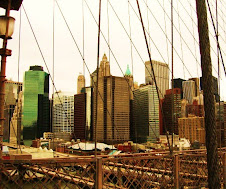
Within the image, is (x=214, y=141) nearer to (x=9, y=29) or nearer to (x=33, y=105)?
(x=9, y=29)

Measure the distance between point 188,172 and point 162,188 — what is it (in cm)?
98

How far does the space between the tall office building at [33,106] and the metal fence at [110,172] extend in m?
62.6

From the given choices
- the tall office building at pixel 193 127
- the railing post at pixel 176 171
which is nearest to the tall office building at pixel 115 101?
the tall office building at pixel 193 127

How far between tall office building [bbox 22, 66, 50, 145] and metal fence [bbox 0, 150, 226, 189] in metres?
62.6

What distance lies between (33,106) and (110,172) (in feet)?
234

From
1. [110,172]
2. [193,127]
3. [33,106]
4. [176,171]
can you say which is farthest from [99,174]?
[33,106]

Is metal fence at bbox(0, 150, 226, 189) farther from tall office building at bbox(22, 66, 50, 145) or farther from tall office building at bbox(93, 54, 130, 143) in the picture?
tall office building at bbox(22, 66, 50, 145)

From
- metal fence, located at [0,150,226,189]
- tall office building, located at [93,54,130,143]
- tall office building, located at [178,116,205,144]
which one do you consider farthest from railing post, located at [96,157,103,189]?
tall office building, located at [178,116,205,144]

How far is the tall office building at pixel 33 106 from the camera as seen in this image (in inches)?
2685

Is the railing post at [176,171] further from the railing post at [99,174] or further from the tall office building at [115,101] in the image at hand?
the tall office building at [115,101]

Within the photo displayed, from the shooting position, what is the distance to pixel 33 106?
71500 mm

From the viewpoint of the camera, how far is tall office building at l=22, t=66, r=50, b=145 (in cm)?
6819

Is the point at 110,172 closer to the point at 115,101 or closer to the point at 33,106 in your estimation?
the point at 115,101

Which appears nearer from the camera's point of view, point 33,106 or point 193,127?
point 193,127
